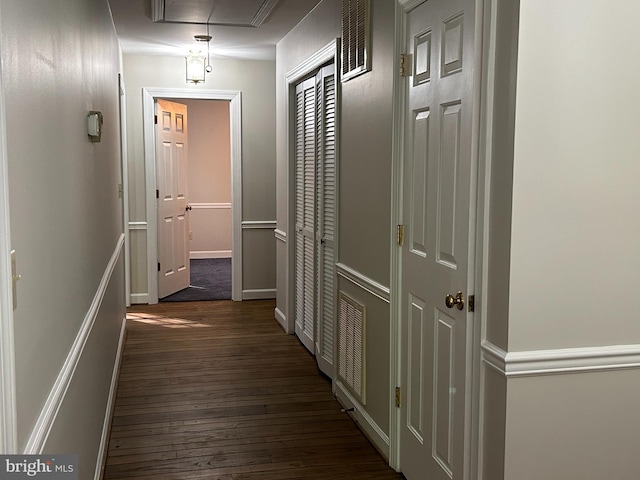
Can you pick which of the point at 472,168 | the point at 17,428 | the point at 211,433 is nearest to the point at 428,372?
the point at 472,168

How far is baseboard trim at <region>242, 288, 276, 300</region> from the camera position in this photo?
711 cm

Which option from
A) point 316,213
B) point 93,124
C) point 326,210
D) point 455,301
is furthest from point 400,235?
point 316,213

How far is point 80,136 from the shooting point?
8.09 ft

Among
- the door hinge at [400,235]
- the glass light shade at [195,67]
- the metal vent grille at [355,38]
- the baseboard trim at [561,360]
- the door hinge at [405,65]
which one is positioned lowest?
the baseboard trim at [561,360]

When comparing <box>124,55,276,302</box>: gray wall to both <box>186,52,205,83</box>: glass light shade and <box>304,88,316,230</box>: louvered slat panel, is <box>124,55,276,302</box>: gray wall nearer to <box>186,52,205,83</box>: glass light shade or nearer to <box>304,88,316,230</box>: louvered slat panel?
<box>186,52,205,83</box>: glass light shade

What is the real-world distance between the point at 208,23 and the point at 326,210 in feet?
6.05

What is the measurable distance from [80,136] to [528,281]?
1.68 m

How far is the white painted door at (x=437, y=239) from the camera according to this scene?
236 cm

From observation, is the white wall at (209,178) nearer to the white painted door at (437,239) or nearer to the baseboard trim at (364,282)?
the baseboard trim at (364,282)

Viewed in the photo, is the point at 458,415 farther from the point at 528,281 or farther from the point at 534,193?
the point at 534,193

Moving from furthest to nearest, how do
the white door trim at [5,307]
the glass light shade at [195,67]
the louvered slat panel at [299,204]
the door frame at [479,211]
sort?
the glass light shade at [195,67] → the louvered slat panel at [299,204] → the door frame at [479,211] → the white door trim at [5,307]

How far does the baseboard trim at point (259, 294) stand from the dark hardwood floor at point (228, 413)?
117cm

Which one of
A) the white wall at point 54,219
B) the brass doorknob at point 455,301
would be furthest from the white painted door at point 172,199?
the brass doorknob at point 455,301

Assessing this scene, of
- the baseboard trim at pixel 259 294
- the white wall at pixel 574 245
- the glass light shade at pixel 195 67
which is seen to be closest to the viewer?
the white wall at pixel 574 245
